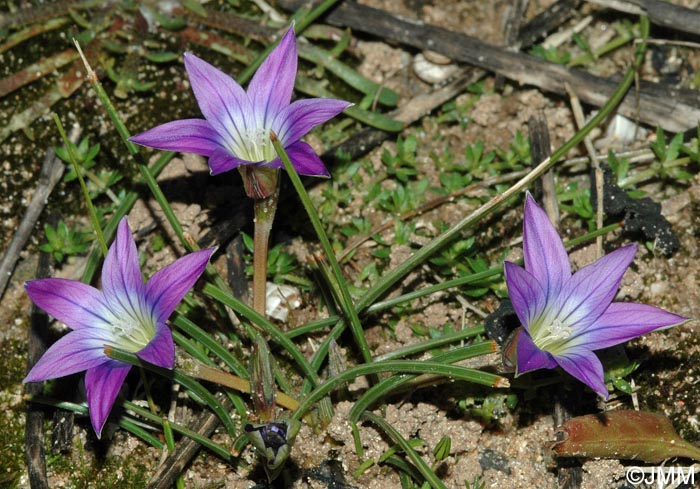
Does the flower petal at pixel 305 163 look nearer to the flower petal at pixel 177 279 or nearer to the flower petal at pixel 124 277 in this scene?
the flower petal at pixel 177 279

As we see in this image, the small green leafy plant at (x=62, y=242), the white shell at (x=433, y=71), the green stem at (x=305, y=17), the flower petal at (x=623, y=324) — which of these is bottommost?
the flower petal at (x=623, y=324)

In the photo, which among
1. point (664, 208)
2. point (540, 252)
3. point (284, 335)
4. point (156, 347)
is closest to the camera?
point (156, 347)

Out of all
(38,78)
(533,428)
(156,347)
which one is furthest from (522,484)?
(38,78)

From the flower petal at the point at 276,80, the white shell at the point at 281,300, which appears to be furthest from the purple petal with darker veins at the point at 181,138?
the white shell at the point at 281,300

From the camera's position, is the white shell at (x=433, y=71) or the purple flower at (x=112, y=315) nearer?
the purple flower at (x=112, y=315)

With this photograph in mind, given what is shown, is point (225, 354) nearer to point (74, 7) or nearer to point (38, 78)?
point (38, 78)

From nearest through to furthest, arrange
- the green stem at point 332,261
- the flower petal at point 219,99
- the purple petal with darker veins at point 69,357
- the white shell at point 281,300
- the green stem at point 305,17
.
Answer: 1. the green stem at point 332,261
2. the purple petal with darker veins at point 69,357
3. the flower petal at point 219,99
4. the white shell at point 281,300
5. the green stem at point 305,17

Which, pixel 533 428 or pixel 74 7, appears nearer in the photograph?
pixel 533 428
